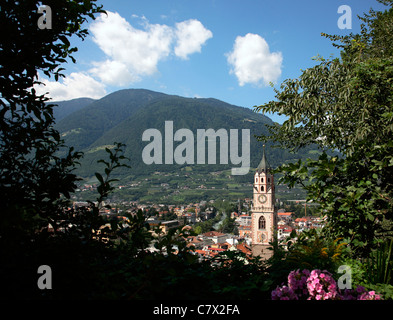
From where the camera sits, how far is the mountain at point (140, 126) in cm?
7559

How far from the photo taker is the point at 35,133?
2232 mm

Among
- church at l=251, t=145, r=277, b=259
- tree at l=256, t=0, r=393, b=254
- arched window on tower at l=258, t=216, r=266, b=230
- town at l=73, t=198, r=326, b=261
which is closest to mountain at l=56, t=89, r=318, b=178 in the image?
church at l=251, t=145, r=277, b=259

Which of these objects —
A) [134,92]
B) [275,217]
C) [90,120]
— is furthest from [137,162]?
[134,92]

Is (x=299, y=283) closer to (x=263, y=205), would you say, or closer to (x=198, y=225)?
(x=198, y=225)

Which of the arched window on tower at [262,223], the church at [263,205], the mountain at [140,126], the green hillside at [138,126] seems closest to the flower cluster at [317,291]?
the church at [263,205]

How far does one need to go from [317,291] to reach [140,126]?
98.5 metres

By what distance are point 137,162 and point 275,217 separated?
47637 mm

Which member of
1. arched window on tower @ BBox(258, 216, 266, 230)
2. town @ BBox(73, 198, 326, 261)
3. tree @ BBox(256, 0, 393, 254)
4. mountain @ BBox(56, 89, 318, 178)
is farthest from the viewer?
mountain @ BBox(56, 89, 318, 178)

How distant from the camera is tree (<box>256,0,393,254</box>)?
8.87 feet

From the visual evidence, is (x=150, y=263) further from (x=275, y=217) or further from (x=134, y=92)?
(x=134, y=92)

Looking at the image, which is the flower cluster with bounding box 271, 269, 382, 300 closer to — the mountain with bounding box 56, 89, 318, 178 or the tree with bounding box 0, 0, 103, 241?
the tree with bounding box 0, 0, 103, 241

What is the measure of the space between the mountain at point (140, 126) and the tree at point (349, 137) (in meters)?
50.1

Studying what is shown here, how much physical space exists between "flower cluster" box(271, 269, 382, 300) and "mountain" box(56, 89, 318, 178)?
5152 centimetres
